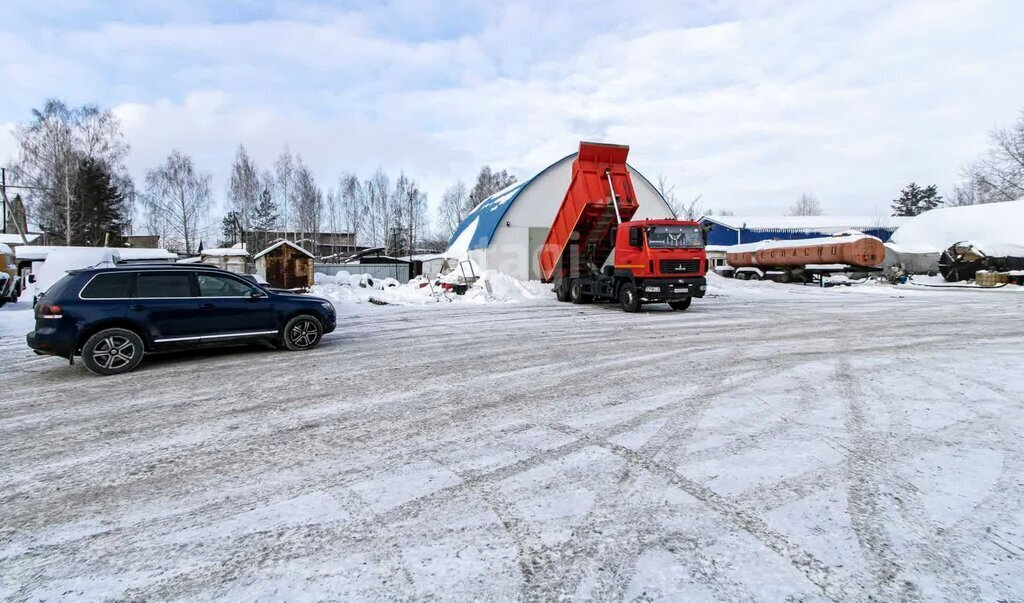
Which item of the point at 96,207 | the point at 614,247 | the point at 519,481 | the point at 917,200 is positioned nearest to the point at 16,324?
the point at 519,481

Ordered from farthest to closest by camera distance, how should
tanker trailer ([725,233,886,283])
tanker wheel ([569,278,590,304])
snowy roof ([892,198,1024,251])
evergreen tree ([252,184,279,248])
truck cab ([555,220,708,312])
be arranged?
evergreen tree ([252,184,279,248])
snowy roof ([892,198,1024,251])
tanker trailer ([725,233,886,283])
tanker wheel ([569,278,590,304])
truck cab ([555,220,708,312])

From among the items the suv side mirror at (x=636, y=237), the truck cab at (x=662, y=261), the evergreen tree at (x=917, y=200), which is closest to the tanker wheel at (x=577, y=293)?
the truck cab at (x=662, y=261)

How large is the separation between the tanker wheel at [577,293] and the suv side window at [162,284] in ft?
43.1

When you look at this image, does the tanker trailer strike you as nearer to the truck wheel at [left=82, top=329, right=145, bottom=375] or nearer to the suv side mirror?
the suv side mirror

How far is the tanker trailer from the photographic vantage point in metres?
31.9

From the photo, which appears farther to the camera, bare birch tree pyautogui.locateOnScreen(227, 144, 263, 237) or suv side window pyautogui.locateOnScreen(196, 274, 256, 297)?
bare birch tree pyautogui.locateOnScreen(227, 144, 263, 237)

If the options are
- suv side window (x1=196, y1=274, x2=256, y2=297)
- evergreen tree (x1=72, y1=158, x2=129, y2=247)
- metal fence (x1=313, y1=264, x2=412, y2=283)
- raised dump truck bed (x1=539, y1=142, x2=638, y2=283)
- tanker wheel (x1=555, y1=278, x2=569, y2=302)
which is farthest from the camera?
evergreen tree (x1=72, y1=158, x2=129, y2=247)

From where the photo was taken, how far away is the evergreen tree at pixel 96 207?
1606 inches

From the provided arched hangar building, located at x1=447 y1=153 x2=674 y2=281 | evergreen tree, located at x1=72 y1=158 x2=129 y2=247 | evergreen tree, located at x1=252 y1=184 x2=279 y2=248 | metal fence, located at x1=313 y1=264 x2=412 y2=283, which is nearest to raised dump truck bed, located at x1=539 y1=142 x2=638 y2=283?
arched hangar building, located at x1=447 y1=153 x2=674 y2=281

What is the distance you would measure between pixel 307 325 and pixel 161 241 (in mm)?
56434

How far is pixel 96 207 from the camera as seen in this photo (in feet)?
146

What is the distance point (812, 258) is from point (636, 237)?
23542 mm

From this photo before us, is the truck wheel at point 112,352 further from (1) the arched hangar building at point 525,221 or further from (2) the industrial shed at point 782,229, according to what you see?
(2) the industrial shed at point 782,229

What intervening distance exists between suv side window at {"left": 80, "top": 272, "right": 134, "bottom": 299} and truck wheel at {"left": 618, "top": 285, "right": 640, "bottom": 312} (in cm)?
1235
